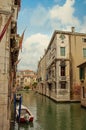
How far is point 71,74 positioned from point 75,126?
2180cm

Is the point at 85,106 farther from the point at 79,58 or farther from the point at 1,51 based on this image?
the point at 1,51

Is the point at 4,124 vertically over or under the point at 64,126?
over

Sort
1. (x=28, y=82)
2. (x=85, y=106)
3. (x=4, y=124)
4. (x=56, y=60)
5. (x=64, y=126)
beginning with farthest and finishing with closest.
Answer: (x=28, y=82) → (x=56, y=60) → (x=85, y=106) → (x=64, y=126) → (x=4, y=124)

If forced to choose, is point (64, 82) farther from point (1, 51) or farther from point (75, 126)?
point (1, 51)

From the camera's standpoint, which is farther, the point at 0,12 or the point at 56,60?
the point at 56,60

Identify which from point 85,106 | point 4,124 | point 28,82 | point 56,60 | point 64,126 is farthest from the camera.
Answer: point 28,82

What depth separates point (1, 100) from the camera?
10453 millimetres

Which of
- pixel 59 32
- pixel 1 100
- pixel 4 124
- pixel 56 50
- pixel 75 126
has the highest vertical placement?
pixel 59 32

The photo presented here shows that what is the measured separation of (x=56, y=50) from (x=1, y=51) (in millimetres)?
29723

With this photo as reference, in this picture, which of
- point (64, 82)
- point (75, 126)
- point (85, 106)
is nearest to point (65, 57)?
point (64, 82)

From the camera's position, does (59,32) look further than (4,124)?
Yes

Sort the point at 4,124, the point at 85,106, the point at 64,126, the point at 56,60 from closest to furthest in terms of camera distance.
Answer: the point at 4,124
the point at 64,126
the point at 85,106
the point at 56,60

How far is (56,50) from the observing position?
40.1 meters

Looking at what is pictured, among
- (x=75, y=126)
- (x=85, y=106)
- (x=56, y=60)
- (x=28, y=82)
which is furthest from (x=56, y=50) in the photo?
(x=28, y=82)
